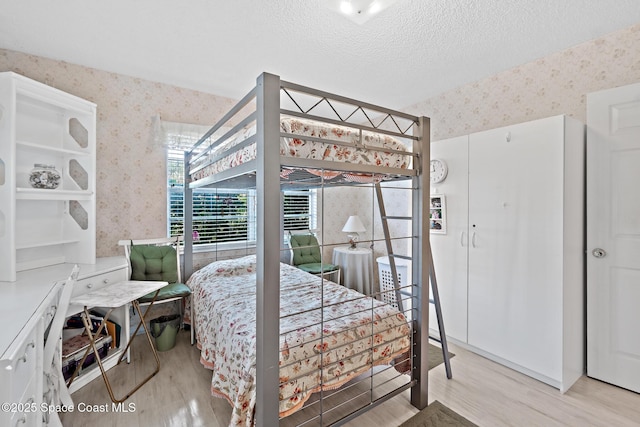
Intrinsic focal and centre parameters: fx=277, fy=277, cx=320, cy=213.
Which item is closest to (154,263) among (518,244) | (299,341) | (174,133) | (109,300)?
(109,300)

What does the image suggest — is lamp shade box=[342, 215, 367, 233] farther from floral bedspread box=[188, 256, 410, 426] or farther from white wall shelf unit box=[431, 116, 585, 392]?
floral bedspread box=[188, 256, 410, 426]

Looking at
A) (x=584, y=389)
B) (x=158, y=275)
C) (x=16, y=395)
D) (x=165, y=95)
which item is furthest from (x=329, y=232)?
(x=16, y=395)

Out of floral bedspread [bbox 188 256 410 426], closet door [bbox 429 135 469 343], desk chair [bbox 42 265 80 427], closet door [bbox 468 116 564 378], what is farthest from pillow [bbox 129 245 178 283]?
closet door [bbox 468 116 564 378]

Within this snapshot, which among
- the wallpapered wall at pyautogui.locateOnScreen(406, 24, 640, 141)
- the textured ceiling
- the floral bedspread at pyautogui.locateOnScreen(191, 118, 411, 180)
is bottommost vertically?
the floral bedspread at pyautogui.locateOnScreen(191, 118, 411, 180)

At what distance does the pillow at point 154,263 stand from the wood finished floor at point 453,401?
793mm

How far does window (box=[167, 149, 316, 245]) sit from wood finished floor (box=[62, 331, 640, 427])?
1.45m

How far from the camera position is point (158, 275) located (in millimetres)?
2836

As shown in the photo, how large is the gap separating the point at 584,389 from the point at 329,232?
10.3 feet

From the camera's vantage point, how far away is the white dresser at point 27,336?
35.9 inches

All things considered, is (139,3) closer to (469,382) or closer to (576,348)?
(469,382)

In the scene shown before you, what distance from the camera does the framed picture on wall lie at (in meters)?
2.84

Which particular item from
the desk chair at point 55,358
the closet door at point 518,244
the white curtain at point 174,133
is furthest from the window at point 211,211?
the closet door at point 518,244

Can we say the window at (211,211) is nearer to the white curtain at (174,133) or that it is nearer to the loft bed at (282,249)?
the white curtain at (174,133)

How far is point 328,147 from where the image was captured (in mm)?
1524
